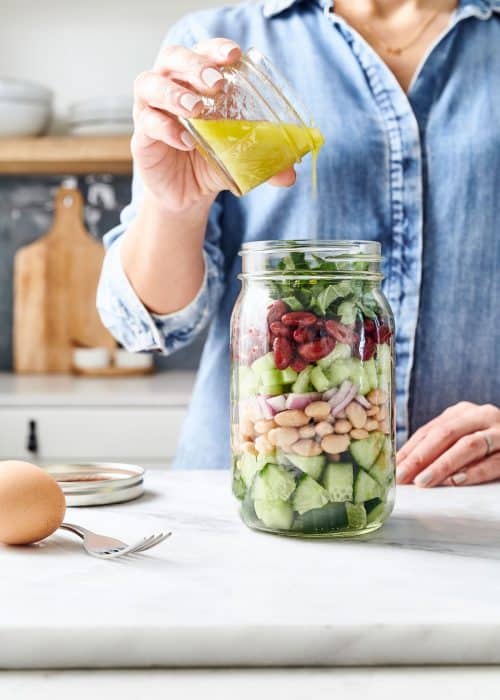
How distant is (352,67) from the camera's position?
1.30m

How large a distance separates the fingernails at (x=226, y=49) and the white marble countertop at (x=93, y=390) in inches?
55.6

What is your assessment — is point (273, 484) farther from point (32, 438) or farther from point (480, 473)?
point (32, 438)

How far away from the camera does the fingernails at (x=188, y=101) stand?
80 centimetres

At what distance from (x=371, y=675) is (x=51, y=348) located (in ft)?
7.31

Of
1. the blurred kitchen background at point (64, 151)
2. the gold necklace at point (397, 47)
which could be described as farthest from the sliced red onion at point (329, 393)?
the blurred kitchen background at point (64, 151)

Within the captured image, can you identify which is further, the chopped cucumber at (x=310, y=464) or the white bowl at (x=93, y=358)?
the white bowl at (x=93, y=358)

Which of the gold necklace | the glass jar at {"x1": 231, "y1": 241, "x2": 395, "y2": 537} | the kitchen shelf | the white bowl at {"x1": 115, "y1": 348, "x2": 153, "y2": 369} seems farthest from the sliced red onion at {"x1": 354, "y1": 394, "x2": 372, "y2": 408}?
the white bowl at {"x1": 115, "y1": 348, "x2": 153, "y2": 369}

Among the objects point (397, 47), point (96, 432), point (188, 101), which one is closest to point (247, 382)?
point (188, 101)

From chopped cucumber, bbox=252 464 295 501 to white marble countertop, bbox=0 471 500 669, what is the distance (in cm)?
3

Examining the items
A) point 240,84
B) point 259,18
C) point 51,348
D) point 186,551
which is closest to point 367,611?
point 186,551

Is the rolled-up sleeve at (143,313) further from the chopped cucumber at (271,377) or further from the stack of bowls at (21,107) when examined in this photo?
the stack of bowls at (21,107)

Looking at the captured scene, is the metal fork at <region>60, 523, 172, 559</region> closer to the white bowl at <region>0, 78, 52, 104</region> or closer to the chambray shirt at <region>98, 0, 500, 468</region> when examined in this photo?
the chambray shirt at <region>98, 0, 500, 468</region>

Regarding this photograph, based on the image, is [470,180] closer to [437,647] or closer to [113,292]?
[113,292]

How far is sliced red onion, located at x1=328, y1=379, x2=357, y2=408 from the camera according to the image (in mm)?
730
